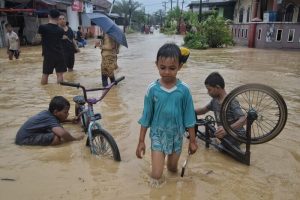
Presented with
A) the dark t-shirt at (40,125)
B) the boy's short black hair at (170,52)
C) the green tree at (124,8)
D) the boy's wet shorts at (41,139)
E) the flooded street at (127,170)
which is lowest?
the flooded street at (127,170)

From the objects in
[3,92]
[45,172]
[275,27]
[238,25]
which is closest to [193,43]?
[275,27]

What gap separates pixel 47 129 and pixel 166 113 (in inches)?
77.6

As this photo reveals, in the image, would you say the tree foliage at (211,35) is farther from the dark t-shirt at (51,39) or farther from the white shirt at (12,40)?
the dark t-shirt at (51,39)

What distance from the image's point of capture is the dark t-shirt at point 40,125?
4.46 meters

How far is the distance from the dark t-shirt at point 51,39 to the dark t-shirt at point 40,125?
13.5ft

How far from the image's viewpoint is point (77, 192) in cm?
337

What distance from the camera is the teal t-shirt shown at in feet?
10.6

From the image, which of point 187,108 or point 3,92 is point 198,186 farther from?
point 3,92

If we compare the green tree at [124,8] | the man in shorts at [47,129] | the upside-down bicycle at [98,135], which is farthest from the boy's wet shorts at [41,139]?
the green tree at [124,8]

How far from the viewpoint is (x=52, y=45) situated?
8289 mm

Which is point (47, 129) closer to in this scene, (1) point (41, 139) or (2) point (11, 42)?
(1) point (41, 139)

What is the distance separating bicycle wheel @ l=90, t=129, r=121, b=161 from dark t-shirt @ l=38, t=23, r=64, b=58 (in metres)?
4.76

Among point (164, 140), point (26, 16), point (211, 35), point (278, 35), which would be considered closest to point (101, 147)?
point (164, 140)

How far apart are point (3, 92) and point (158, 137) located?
229 inches
